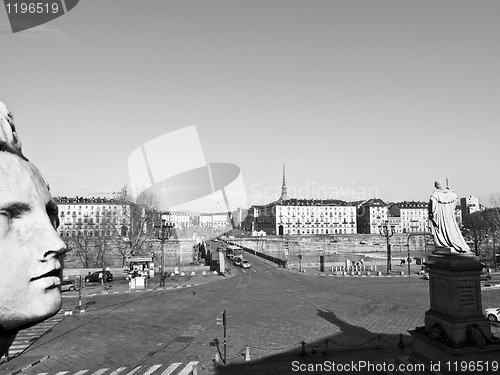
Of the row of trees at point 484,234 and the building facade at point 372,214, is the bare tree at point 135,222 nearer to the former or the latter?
the row of trees at point 484,234

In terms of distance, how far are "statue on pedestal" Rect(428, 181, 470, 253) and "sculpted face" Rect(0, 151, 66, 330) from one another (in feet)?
37.3

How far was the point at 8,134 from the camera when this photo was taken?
172cm

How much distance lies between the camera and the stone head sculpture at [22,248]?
1545 mm

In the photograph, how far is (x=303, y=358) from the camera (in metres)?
13.0

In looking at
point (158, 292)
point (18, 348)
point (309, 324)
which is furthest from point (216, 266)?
point (18, 348)

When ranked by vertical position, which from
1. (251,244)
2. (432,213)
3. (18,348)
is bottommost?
(251,244)

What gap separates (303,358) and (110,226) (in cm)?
4862

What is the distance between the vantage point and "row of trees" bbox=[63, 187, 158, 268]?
162ft

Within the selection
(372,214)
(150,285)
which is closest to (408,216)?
(372,214)

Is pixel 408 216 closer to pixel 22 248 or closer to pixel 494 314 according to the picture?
pixel 494 314

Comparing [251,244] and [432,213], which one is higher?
[432,213]

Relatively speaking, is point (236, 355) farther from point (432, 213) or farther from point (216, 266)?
point (216, 266)

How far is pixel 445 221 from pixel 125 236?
49.4 metres

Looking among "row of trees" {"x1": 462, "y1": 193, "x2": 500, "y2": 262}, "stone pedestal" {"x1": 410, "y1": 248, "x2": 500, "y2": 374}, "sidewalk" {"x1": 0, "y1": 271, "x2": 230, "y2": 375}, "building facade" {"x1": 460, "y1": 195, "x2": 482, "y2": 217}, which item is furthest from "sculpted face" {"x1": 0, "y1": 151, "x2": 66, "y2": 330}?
"building facade" {"x1": 460, "y1": 195, "x2": 482, "y2": 217}
